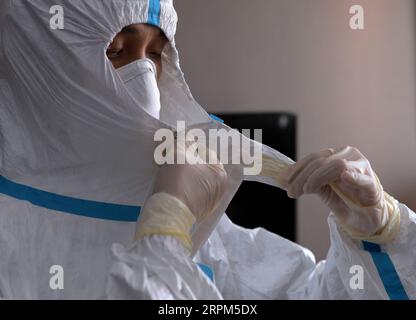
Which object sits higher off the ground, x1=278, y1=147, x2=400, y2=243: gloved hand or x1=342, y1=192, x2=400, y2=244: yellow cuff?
x1=278, y1=147, x2=400, y2=243: gloved hand

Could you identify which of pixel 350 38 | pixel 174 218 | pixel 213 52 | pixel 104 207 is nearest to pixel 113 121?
pixel 104 207

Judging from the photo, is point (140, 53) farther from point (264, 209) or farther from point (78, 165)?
point (264, 209)

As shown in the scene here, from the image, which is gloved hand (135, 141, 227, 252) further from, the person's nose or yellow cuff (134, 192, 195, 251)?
the person's nose

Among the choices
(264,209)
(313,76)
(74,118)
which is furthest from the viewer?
(313,76)

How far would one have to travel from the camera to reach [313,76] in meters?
2.83

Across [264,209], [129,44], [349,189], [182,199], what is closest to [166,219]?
[182,199]

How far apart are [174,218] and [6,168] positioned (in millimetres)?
369

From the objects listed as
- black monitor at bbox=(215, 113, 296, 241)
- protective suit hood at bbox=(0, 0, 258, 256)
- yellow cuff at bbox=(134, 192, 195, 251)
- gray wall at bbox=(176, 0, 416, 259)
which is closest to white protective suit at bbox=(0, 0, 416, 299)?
protective suit hood at bbox=(0, 0, 258, 256)

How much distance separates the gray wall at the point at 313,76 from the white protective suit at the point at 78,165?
6.04ft

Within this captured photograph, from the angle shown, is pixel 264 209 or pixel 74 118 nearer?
pixel 74 118

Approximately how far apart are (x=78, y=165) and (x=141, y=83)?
15 centimetres

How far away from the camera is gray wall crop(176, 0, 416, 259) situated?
110 inches

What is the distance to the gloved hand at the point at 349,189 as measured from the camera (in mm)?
791

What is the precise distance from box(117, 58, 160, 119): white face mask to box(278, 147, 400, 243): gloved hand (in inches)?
9.0
